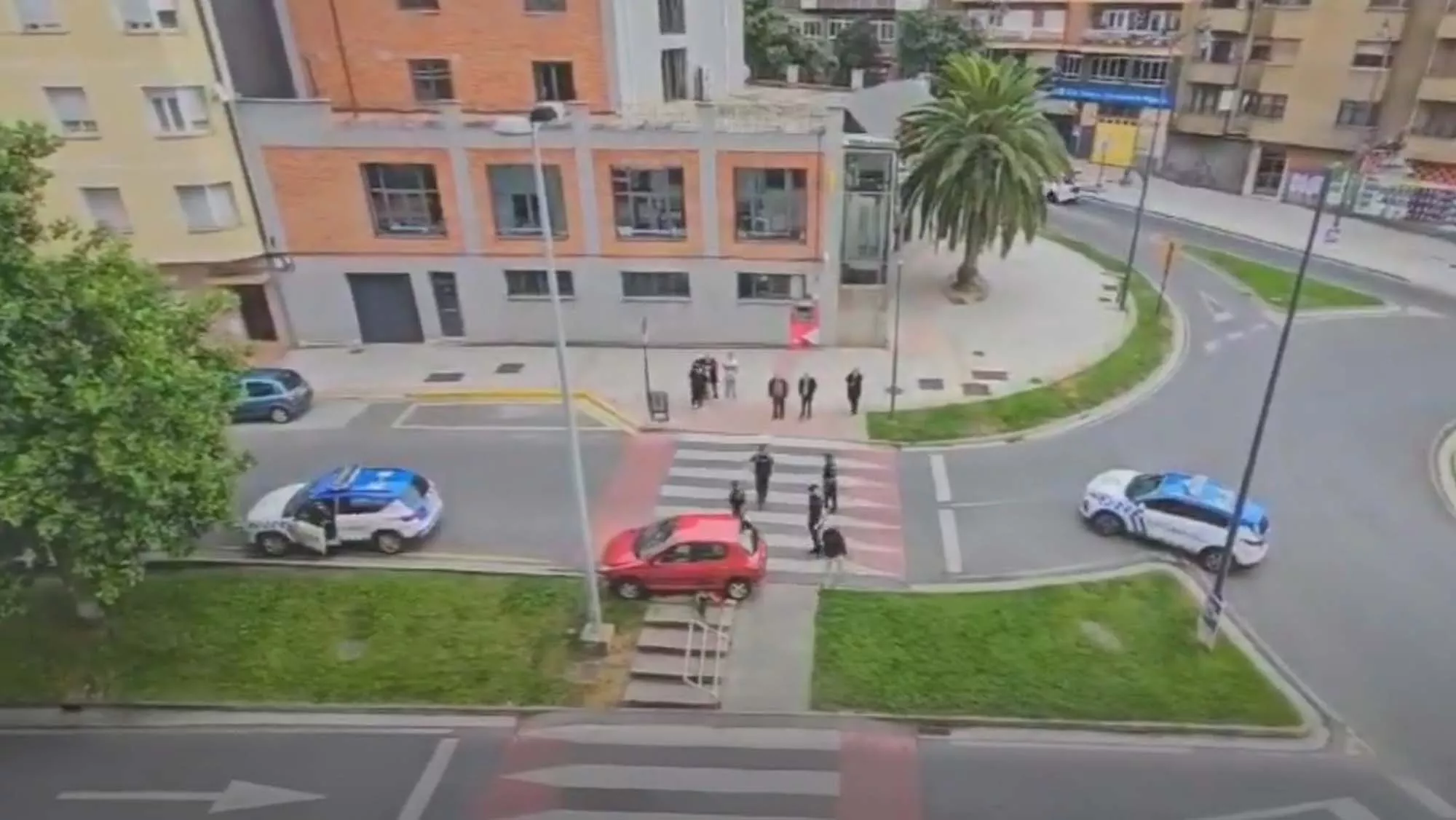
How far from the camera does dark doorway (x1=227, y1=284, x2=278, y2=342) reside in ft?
99.9

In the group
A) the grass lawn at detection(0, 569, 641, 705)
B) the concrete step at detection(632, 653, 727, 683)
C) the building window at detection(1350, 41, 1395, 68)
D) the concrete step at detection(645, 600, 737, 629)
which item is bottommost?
the concrete step at detection(632, 653, 727, 683)

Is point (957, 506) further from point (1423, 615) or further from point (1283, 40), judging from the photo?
point (1283, 40)

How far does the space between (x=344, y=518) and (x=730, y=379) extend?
11.7m

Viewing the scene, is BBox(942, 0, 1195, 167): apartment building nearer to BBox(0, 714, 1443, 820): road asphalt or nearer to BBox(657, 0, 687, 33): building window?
BBox(657, 0, 687, 33): building window

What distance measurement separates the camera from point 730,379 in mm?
27141

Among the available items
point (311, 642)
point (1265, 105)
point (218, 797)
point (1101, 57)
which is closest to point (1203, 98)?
point (1265, 105)

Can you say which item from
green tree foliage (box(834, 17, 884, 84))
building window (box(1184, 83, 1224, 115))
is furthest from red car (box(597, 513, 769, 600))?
green tree foliage (box(834, 17, 884, 84))

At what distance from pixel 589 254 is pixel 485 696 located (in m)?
17.3

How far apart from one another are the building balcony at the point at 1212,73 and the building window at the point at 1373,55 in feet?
19.7

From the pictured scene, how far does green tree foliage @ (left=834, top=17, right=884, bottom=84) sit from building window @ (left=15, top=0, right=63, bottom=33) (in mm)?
47998

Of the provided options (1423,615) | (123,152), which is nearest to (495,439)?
(123,152)

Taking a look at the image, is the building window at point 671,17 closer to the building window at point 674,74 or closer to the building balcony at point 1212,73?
the building window at point 674,74

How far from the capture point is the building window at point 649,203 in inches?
1133

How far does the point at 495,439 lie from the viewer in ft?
81.8
